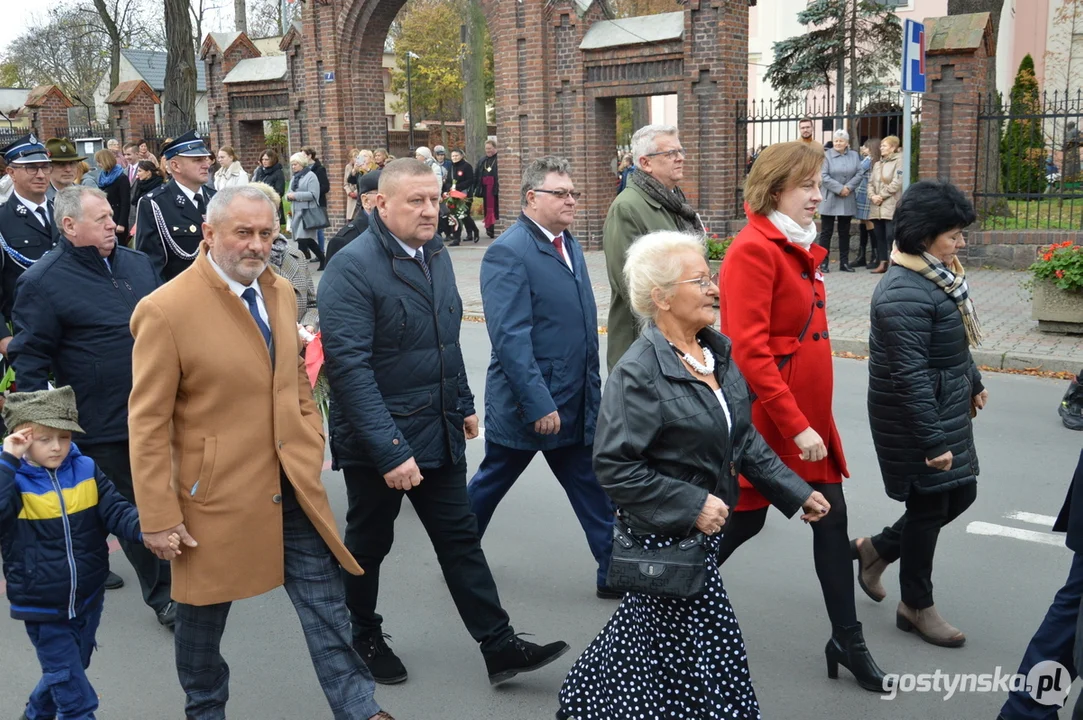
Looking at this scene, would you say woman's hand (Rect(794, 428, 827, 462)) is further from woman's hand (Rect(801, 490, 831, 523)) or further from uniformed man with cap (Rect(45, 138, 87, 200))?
uniformed man with cap (Rect(45, 138, 87, 200))

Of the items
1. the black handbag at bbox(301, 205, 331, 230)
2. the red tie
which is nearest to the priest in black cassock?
the black handbag at bbox(301, 205, 331, 230)

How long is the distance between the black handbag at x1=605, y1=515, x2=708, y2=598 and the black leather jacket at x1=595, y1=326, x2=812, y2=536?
0.06 metres

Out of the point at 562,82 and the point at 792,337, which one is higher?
the point at 562,82

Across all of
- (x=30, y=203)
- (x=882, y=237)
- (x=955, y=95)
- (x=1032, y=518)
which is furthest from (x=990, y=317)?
(x=30, y=203)

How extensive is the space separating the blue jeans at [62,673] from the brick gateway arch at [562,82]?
48.4ft

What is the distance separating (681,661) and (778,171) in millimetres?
1883

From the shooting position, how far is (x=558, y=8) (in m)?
19.0


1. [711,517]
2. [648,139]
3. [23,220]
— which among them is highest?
[648,139]

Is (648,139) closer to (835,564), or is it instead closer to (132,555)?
(835,564)

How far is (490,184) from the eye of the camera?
21.9 meters

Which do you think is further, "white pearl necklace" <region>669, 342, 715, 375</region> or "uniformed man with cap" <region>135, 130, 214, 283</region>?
"uniformed man with cap" <region>135, 130, 214, 283</region>

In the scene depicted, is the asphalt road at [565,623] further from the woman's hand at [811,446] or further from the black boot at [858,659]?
the woman's hand at [811,446]

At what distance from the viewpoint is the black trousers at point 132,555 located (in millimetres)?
4902

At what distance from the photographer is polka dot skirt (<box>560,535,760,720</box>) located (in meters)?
3.26
